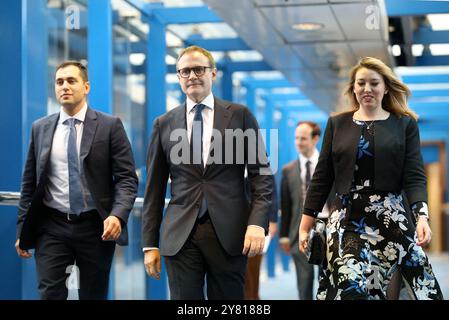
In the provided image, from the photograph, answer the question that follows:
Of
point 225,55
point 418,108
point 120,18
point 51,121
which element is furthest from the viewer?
point 418,108

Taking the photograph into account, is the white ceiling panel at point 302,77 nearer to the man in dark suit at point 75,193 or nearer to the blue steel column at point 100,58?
the blue steel column at point 100,58

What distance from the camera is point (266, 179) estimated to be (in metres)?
4.80

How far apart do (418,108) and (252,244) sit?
14158 millimetres

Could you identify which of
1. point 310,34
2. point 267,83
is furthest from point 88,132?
point 267,83

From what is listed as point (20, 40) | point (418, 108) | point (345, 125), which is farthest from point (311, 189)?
point (418, 108)

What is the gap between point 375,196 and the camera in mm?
4852

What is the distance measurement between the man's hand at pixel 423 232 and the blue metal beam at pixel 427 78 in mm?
7868

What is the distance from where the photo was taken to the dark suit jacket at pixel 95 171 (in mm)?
5254

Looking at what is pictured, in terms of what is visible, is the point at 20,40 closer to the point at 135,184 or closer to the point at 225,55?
the point at 135,184

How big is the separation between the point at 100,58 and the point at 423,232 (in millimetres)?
3542

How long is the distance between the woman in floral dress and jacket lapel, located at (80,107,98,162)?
1.25m

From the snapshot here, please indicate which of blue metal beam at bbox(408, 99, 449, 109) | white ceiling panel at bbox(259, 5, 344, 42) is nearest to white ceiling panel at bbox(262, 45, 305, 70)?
white ceiling panel at bbox(259, 5, 344, 42)

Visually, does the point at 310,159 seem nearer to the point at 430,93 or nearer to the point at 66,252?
the point at 66,252

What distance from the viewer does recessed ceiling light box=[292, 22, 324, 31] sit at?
925 centimetres
